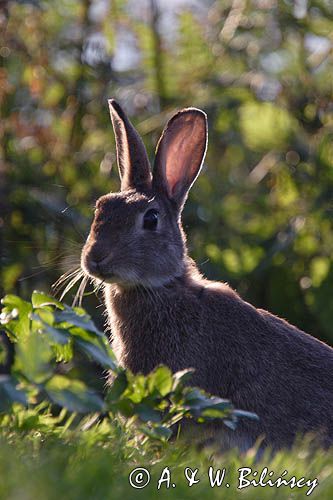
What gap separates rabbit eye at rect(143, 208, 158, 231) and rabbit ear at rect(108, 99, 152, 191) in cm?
18

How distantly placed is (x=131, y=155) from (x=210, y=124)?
218 cm

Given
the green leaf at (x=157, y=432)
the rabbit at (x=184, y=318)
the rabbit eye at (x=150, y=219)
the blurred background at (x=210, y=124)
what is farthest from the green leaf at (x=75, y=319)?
the blurred background at (x=210, y=124)

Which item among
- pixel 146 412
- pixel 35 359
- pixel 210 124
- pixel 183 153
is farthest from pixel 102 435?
pixel 210 124

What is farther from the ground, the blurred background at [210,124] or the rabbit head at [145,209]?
the rabbit head at [145,209]

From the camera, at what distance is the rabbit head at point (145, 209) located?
4047 millimetres

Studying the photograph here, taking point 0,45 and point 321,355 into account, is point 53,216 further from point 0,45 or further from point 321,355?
point 321,355

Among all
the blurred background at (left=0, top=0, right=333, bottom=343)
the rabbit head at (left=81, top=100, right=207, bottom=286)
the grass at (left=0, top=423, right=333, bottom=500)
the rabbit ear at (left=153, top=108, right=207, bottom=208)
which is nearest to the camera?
the grass at (left=0, top=423, right=333, bottom=500)

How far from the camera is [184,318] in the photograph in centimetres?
412

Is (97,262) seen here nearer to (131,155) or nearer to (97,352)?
(131,155)

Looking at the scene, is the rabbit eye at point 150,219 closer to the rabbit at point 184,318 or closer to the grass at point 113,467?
the rabbit at point 184,318

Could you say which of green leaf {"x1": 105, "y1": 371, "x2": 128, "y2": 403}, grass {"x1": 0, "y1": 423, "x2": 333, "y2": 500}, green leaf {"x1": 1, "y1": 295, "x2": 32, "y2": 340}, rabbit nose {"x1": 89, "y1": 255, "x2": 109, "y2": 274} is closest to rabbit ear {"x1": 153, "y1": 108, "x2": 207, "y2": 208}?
rabbit nose {"x1": 89, "y1": 255, "x2": 109, "y2": 274}

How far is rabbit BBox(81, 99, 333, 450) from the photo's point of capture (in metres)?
3.89

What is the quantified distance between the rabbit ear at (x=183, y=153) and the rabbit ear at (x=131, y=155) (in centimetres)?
7

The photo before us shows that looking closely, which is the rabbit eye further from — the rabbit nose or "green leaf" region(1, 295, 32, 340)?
"green leaf" region(1, 295, 32, 340)
